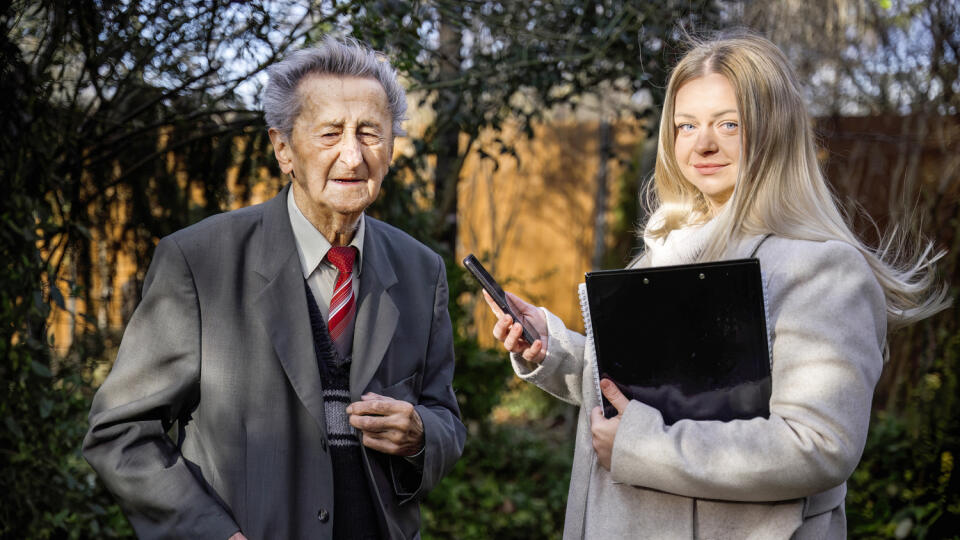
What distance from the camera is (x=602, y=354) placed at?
6.34 feet

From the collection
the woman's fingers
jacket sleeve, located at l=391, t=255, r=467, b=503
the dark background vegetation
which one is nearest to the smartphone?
the woman's fingers

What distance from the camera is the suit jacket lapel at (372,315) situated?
2154 millimetres

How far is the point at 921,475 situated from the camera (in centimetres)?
479

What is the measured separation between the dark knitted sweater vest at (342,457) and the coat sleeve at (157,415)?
0.28 m

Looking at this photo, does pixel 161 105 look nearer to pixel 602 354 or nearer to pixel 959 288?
pixel 602 354

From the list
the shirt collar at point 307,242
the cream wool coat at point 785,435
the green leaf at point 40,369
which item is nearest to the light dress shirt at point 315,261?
the shirt collar at point 307,242

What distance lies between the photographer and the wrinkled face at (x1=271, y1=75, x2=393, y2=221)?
2.18 m

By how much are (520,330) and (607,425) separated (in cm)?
36

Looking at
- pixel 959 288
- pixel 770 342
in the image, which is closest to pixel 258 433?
pixel 770 342

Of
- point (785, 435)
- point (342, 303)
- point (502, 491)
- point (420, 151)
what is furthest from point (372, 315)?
point (502, 491)

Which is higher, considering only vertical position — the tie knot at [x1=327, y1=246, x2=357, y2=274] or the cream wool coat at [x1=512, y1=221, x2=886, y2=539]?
the tie knot at [x1=327, y1=246, x2=357, y2=274]

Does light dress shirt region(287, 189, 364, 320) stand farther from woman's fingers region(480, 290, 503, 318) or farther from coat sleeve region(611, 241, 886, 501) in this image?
coat sleeve region(611, 241, 886, 501)

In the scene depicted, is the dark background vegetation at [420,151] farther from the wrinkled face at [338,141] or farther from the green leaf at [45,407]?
the wrinkled face at [338,141]

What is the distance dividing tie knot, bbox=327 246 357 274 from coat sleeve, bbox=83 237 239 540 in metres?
0.37
